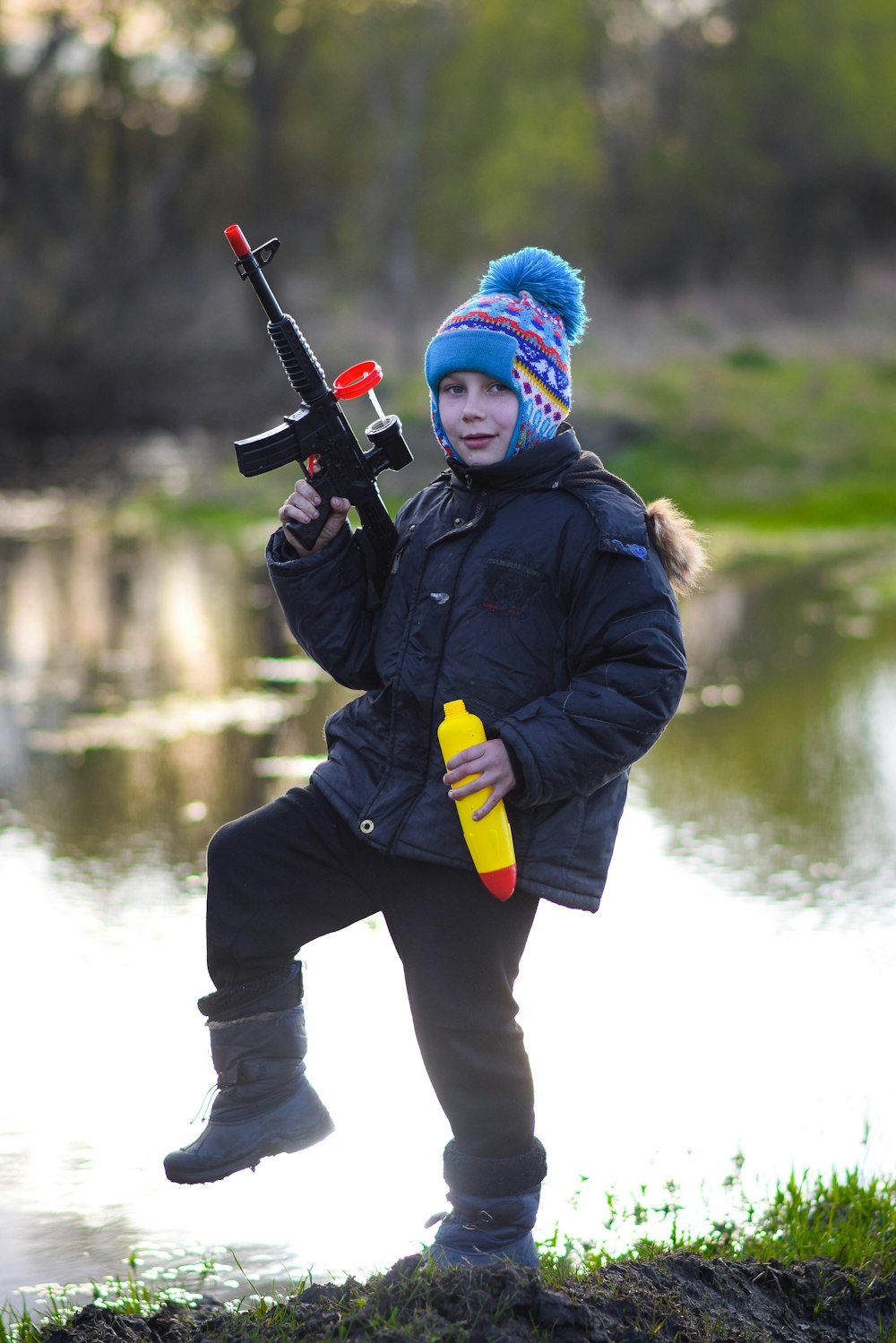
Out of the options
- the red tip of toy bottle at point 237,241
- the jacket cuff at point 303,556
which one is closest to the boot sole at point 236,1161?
the jacket cuff at point 303,556

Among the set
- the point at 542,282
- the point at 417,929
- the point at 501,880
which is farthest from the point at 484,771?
the point at 542,282

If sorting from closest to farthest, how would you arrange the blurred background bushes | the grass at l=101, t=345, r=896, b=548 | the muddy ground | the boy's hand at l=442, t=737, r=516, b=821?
the muddy ground < the boy's hand at l=442, t=737, r=516, b=821 < the grass at l=101, t=345, r=896, b=548 < the blurred background bushes

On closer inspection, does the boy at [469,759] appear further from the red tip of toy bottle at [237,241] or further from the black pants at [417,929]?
the red tip of toy bottle at [237,241]

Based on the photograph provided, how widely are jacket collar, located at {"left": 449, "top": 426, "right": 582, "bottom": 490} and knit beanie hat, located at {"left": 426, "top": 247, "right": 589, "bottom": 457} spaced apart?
5 cm

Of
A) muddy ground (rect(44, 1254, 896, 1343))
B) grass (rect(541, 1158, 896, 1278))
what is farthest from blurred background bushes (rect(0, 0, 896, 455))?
muddy ground (rect(44, 1254, 896, 1343))

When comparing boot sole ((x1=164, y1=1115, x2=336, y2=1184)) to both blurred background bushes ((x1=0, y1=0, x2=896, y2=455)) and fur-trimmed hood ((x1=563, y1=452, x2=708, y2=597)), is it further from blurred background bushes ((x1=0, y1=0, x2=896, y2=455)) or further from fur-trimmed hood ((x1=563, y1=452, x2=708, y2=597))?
blurred background bushes ((x1=0, y1=0, x2=896, y2=455))

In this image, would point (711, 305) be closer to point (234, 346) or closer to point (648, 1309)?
point (234, 346)

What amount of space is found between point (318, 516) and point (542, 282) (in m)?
0.56

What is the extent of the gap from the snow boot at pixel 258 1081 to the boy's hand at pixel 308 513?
2.44ft

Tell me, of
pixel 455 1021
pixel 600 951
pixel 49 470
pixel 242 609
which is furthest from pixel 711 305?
pixel 455 1021

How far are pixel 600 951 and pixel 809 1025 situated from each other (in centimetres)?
66

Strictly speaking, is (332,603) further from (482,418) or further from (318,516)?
(482,418)

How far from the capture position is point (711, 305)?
26375 mm

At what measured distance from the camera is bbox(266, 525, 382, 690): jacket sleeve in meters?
2.78
